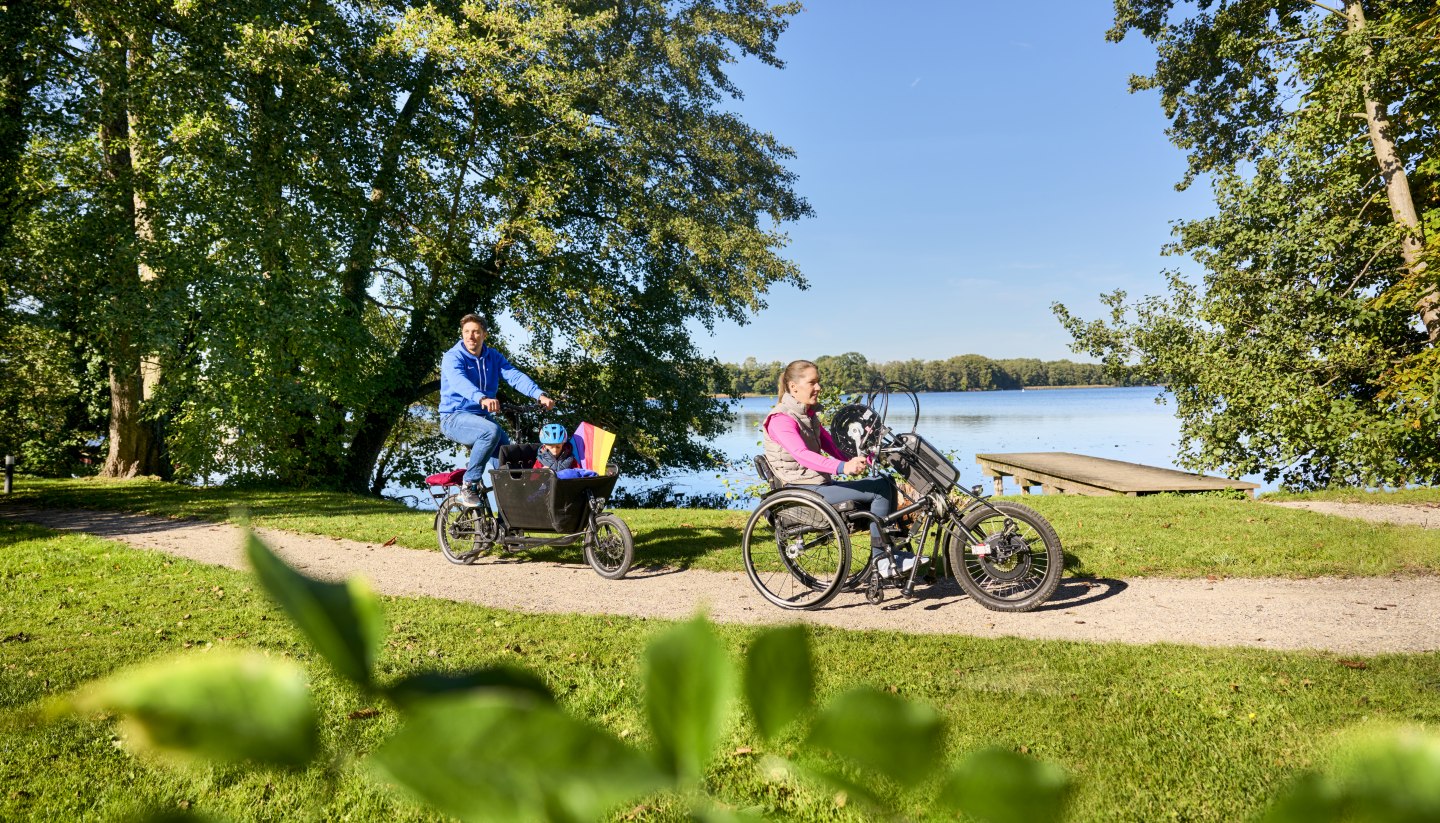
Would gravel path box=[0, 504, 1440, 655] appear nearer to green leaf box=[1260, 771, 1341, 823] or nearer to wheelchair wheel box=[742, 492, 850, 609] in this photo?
wheelchair wheel box=[742, 492, 850, 609]

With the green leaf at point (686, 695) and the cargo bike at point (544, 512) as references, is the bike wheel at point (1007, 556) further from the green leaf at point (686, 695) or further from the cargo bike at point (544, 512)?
the green leaf at point (686, 695)

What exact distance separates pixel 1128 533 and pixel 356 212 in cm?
1363

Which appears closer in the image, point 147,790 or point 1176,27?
point 147,790

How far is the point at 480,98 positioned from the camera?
15.3m

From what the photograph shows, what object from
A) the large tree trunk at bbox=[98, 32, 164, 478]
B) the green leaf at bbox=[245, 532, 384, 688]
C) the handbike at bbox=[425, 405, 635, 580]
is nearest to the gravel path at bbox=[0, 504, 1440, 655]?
the handbike at bbox=[425, 405, 635, 580]

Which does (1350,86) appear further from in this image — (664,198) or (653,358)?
(653,358)

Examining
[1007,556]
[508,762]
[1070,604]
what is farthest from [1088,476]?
[508,762]

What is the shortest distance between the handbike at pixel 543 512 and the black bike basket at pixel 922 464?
2.23 meters

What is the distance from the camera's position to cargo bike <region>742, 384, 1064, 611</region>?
553cm

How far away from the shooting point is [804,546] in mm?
6066

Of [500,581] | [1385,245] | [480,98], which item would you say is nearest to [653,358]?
[480,98]

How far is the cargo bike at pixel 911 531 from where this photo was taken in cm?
553

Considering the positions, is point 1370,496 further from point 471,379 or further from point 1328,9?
point 471,379

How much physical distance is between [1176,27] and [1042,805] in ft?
66.7
